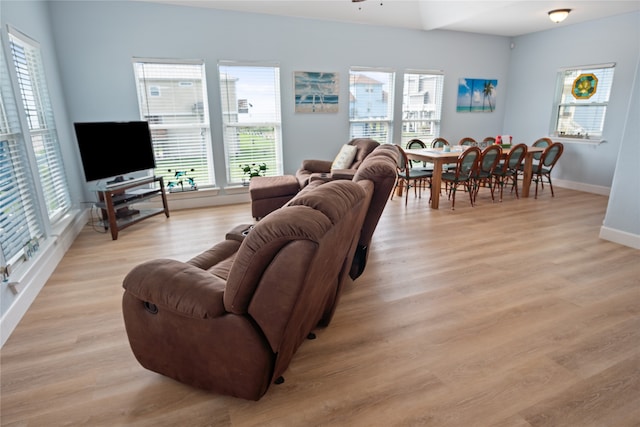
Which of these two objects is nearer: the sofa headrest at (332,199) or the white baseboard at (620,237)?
the sofa headrest at (332,199)

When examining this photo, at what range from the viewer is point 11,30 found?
3084 millimetres

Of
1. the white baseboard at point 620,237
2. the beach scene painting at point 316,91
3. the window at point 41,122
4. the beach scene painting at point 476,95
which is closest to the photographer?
the window at point 41,122

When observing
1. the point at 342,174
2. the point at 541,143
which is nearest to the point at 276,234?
the point at 342,174

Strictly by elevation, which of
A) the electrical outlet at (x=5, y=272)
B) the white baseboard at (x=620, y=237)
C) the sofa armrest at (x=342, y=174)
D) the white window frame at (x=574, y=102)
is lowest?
the white baseboard at (x=620, y=237)

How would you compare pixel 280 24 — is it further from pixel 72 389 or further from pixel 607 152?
pixel 607 152

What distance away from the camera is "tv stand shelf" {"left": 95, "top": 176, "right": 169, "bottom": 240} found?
396 centimetres

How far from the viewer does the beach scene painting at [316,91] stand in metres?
5.58

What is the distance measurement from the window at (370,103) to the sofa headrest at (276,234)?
4837 mm

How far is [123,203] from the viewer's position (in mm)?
4156

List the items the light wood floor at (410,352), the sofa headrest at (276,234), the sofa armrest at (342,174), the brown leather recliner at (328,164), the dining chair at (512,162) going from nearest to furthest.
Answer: the sofa headrest at (276,234)
the light wood floor at (410,352)
the sofa armrest at (342,174)
the brown leather recliner at (328,164)
the dining chair at (512,162)

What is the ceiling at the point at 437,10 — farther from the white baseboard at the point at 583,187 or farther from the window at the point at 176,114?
the white baseboard at the point at 583,187

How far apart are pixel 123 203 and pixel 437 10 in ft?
17.5

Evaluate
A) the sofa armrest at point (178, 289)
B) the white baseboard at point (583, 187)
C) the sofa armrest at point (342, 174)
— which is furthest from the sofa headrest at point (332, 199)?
the white baseboard at point (583, 187)

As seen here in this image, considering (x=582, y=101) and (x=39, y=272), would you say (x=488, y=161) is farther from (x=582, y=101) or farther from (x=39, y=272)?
(x=39, y=272)
